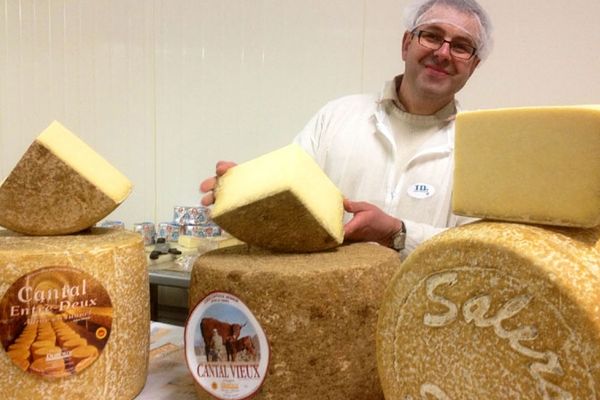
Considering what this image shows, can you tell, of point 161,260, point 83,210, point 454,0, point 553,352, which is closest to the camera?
point 553,352

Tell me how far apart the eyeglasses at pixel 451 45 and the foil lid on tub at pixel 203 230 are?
1353 millimetres

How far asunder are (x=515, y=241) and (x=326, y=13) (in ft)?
6.79

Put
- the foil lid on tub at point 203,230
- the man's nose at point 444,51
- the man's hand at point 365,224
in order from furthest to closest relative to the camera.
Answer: the foil lid on tub at point 203,230, the man's nose at point 444,51, the man's hand at point 365,224

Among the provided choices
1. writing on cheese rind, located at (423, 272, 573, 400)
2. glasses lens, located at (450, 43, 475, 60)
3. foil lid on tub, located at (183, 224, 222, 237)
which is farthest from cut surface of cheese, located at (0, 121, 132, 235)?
foil lid on tub, located at (183, 224, 222, 237)

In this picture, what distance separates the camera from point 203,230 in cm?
253

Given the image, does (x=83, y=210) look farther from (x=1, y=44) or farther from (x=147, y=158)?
(x=1, y=44)

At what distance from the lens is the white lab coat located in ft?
5.23

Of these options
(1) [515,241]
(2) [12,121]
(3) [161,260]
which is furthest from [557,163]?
(2) [12,121]

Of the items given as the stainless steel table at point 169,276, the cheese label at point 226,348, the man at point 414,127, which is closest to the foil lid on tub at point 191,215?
the stainless steel table at point 169,276

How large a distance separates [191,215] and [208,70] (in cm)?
72

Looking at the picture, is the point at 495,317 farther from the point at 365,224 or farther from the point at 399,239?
the point at 399,239

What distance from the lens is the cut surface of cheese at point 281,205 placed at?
2.41 feet

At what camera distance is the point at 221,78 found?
8.63 feet

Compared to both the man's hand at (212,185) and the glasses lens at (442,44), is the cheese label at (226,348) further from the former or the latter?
the glasses lens at (442,44)
